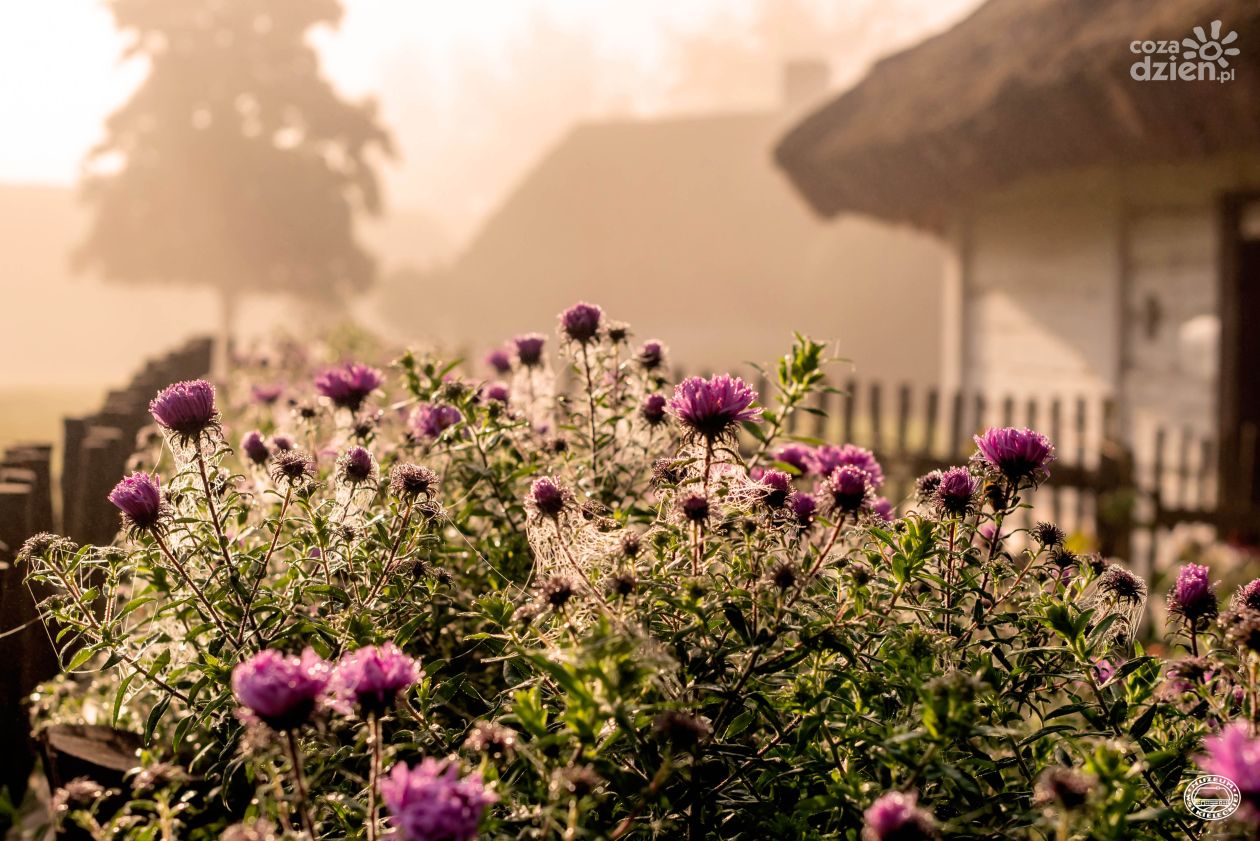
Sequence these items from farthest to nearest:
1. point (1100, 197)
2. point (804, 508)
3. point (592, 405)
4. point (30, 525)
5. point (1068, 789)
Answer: point (1100, 197)
point (30, 525)
point (592, 405)
point (804, 508)
point (1068, 789)

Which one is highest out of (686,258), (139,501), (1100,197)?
(686,258)

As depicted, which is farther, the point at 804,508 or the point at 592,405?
the point at 592,405

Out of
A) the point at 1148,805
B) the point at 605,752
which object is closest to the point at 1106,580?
the point at 1148,805

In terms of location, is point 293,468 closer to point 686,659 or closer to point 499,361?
point 686,659

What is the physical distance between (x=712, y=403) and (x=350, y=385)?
102 cm

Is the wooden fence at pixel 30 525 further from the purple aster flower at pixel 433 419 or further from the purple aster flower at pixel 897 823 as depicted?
the purple aster flower at pixel 897 823

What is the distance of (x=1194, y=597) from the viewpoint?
69.2 inches

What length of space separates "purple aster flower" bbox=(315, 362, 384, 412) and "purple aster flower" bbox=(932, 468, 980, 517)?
48.0 inches

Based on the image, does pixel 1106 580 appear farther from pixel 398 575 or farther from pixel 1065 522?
pixel 1065 522

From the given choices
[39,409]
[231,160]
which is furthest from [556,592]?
[231,160]

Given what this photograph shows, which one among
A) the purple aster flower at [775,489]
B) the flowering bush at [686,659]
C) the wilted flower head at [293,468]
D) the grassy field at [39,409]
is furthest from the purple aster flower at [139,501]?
the grassy field at [39,409]

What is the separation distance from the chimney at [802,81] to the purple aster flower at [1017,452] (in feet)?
136

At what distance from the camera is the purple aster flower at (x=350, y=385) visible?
8.10ft

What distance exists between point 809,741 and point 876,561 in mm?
336
